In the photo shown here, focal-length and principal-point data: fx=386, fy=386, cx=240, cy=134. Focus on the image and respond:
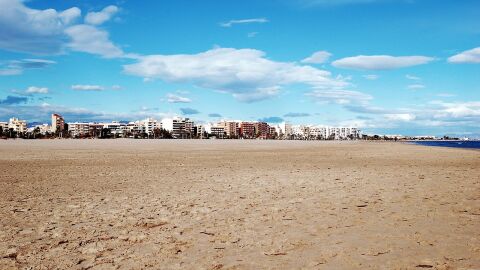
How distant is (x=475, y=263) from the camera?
5.22 meters

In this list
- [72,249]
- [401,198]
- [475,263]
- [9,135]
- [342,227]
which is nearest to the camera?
[475,263]

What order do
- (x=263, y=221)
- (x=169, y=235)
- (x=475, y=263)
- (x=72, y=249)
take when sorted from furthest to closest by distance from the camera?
(x=263, y=221)
(x=169, y=235)
(x=72, y=249)
(x=475, y=263)

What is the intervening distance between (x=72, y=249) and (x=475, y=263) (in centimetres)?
587

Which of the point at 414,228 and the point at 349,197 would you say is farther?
the point at 349,197

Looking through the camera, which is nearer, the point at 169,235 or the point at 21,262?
the point at 21,262

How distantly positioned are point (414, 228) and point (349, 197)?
3.64 m

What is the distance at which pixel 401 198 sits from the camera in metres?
10.8

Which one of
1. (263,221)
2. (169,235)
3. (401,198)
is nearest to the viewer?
(169,235)

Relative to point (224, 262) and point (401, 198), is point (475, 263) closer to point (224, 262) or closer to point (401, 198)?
point (224, 262)

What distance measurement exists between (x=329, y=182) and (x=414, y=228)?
7.07 meters

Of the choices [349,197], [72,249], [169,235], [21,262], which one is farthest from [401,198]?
[21,262]

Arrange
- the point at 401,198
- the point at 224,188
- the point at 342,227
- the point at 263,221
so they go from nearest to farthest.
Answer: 1. the point at 342,227
2. the point at 263,221
3. the point at 401,198
4. the point at 224,188

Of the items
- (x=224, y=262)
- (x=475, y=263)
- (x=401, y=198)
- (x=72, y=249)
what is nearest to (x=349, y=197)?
(x=401, y=198)

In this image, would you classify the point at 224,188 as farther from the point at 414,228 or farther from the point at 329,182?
the point at 414,228
